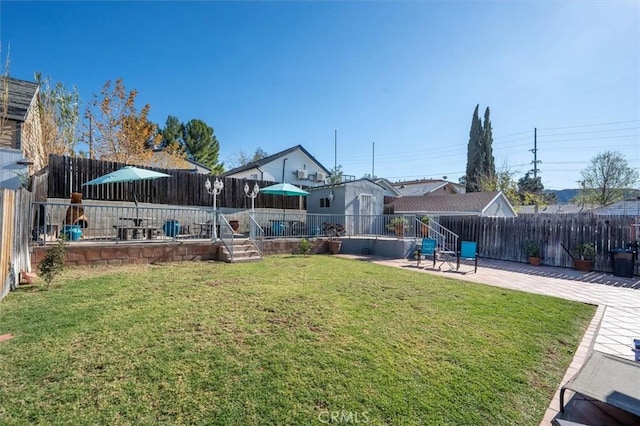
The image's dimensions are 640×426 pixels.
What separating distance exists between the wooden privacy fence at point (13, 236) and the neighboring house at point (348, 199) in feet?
39.2

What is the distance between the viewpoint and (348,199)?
15.5 metres

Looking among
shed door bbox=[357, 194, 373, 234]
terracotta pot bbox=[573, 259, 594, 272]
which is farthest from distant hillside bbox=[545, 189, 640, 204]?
shed door bbox=[357, 194, 373, 234]

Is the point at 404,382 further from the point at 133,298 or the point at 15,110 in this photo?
the point at 15,110

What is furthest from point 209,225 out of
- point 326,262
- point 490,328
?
point 490,328

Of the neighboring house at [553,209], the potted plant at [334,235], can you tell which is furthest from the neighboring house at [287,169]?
the neighboring house at [553,209]

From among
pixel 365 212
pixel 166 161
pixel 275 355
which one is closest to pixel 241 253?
pixel 275 355

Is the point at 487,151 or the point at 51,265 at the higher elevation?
the point at 487,151

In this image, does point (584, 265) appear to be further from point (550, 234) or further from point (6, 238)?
point (6, 238)

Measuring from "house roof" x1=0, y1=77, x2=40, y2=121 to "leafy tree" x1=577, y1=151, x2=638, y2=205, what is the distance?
4565 cm

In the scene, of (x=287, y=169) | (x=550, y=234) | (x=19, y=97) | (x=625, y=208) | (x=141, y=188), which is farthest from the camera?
(x=287, y=169)

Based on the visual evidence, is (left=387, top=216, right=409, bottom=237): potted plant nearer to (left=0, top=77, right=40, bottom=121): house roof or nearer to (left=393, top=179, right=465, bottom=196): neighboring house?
(left=0, top=77, right=40, bottom=121): house roof

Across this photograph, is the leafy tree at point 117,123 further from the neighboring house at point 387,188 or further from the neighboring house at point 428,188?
the neighboring house at point 428,188

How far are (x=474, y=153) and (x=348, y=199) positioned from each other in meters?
25.7

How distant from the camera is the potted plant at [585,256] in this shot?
9.92 meters
